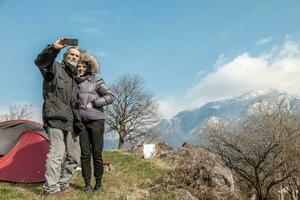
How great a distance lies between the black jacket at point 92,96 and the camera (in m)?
6.23

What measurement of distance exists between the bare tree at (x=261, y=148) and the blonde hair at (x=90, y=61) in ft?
71.3

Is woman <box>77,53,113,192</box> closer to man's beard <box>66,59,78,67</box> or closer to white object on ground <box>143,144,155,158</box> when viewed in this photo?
man's beard <box>66,59,78,67</box>

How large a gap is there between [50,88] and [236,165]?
90.0 feet

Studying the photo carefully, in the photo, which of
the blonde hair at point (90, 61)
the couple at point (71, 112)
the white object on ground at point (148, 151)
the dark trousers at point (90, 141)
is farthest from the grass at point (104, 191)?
the white object on ground at point (148, 151)

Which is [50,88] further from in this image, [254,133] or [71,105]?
[254,133]

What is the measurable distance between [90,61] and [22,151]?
2.82m

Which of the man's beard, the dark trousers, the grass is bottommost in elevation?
the grass

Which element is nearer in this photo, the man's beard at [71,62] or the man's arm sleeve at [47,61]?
the man's arm sleeve at [47,61]

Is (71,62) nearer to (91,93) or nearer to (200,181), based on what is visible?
(91,93)

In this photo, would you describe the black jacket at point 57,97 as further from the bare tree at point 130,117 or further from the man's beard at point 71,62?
the bare tree at point 130,117

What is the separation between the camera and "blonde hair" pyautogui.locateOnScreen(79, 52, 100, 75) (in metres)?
6.30

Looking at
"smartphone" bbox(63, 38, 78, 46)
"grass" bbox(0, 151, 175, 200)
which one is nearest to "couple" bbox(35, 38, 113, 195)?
"smartphone" bbox(63, 38, 78, 46)

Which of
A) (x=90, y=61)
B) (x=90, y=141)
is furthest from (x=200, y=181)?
(x=90, y=61)

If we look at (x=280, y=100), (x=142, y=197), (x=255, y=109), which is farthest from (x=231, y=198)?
(x=280, y=100)
